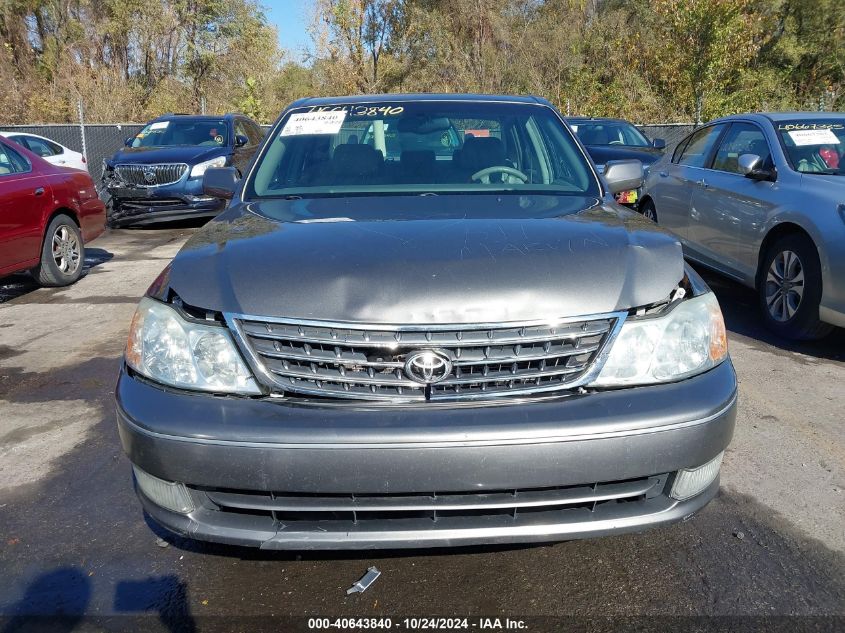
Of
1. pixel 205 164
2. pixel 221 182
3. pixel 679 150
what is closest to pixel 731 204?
pixel 679 150

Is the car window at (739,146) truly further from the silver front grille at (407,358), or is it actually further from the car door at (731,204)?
the silver front grille at (407,358)

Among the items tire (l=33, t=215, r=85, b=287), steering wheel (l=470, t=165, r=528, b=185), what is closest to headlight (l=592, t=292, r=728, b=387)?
steering wheel (l=470, t=165, r=528, b=185)

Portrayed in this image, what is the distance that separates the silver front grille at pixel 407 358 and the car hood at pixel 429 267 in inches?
1.7

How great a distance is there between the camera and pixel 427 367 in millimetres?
2254

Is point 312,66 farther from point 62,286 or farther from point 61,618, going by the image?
point 61,618

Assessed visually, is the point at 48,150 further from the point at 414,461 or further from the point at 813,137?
the point at 414,461

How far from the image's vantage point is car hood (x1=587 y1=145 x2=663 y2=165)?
1110 cm

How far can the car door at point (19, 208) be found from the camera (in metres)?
6.77

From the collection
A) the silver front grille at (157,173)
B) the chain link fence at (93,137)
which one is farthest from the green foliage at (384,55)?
the silver front grille at (157,173)

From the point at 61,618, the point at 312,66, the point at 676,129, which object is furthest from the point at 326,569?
the point at 312,66

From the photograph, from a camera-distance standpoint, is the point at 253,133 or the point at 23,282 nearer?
the point at 23,282

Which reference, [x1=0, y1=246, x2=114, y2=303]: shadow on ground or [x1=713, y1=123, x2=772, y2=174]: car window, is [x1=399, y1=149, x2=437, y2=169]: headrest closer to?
[x1=713, y1=123, x2=772, y2=174]: car window

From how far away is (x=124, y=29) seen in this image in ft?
95.9

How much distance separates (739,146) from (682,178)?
2.52 ft
